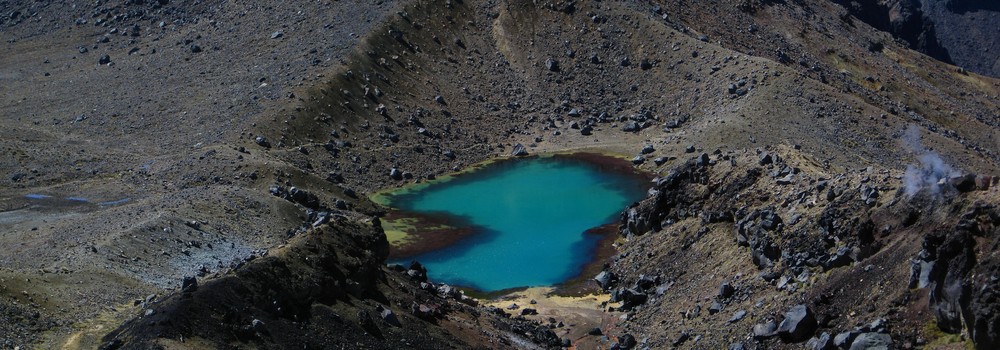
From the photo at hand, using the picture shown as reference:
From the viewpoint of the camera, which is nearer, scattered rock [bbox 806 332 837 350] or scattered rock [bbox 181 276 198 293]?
scattered rock [bbox 806 332 837 350]

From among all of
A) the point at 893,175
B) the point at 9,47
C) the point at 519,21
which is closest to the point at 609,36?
the point at 519,21

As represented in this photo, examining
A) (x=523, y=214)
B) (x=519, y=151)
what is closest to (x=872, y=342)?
(x=523, y=214)

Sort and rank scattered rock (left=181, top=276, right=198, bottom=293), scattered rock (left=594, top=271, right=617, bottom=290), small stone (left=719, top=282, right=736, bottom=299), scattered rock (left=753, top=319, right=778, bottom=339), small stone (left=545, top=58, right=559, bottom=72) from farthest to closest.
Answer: small stone (left=545, top=58, right=559, bottom=72)
scattered rock (left=594, top=271, right=617, bottom=290)
small stone (left=719, top=282, right=736, bottom=299)
scattered rock (left=753, top=319, right=778, bottom=339)
scattered rock (left=181, top=276, right=198, bottom=293)

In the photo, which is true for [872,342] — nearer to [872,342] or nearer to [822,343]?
[872,342]

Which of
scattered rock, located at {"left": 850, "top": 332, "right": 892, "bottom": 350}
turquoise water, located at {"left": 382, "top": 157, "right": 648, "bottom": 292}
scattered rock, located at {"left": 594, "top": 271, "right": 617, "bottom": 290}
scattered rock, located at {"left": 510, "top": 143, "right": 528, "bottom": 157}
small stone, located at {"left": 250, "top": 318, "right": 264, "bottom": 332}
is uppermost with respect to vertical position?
scattered rock, located at {"left": 850, "top": 332, "right": 892, "bottom": 350}

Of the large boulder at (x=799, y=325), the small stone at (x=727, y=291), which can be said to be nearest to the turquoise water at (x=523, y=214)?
the small stone at (x=727, y=291)

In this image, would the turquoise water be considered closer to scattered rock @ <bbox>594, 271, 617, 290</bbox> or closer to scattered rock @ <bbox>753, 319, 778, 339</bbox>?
scattered rock @ <bbox>594, 271, 617, 290</bbox>

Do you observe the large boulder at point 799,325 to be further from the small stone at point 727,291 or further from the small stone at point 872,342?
the small stone at point 727,291

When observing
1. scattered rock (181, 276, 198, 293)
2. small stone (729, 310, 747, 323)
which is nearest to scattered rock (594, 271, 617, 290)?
small stone (729, 310, 747, 323)

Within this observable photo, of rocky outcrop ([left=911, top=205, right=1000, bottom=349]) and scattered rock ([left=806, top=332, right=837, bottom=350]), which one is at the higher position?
rocky outcrop ([left=911, top=205, right=1000, bottom=349])

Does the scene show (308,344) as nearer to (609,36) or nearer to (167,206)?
(167,206)
